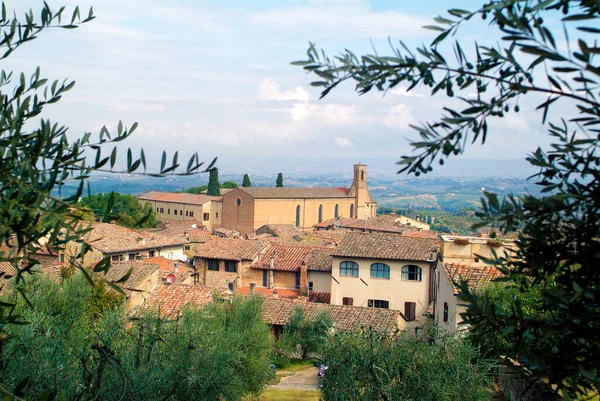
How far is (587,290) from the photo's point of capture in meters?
2.91

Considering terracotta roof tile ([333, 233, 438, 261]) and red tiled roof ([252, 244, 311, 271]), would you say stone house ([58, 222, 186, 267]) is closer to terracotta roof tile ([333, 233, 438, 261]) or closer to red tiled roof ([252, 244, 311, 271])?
red tiled roof ([252, 244, 311, 271])

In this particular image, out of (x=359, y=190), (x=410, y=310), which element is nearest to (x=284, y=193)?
(x=359, y=190)

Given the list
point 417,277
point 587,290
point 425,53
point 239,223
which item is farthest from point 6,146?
point 239,223

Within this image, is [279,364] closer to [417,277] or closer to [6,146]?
[417,277]

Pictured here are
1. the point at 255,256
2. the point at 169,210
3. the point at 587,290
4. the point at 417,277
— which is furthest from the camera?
the point at 169,210

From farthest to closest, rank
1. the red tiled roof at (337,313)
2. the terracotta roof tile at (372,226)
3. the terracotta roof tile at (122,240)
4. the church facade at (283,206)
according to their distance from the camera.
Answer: the church facade at (283,206) < the terracotta roof tile at (372,226) < the terracotta roof tile at (122,240) < the red tiled roof at (337,313)

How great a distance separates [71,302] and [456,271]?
11905 millimetres

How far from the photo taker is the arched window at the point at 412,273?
28703 mm

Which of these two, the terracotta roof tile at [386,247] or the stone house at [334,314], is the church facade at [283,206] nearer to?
the terracotta roof tile at [386,247]

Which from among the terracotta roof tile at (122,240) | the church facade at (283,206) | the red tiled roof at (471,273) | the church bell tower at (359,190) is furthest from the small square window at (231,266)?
the church bell tower at (359,190)

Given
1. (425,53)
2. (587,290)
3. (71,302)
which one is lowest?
(71,302)

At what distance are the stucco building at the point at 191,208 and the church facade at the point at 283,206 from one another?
3.62 m

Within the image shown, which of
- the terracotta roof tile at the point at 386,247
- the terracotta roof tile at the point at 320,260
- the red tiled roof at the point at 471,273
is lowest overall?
the terracotta roof tile at the point at 320,260

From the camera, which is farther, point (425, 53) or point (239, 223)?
point (239, 223)
